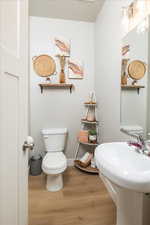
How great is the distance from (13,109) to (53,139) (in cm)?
155

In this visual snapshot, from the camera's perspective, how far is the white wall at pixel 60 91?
7.64ft

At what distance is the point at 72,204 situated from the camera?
162 centimetres

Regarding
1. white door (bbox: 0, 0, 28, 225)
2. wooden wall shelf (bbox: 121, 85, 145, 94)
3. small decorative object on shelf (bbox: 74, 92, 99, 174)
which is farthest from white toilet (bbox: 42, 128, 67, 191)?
wooden wall shelf (bbox: 121, 85, 145, 94)

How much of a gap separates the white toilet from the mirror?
0.92 metres

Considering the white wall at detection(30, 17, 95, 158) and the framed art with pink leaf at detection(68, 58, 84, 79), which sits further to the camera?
the framed art with pink leaf at detection(68, 58, 84, 79)

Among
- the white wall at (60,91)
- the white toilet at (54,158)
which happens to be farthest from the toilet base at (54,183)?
the white wall at (60,91)

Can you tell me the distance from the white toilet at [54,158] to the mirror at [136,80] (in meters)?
0.92

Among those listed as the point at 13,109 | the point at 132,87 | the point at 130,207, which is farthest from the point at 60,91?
the point at 130,207

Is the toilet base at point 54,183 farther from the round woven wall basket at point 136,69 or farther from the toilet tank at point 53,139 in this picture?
the round woven wall basket at point 136,69

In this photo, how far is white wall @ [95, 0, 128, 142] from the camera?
169 cm

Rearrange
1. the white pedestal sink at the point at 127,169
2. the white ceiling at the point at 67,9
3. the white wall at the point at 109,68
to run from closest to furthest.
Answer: the white pedestal sink at the point at 127,169, the white wall at the point at 109,68, the white ceiling at the point at 67,9

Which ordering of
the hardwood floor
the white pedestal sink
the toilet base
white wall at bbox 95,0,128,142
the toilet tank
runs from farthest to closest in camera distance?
the toilet tank < the toilet base < white wall at bbox 95,0,128,142 < the hardwood floor < the white pedestal sink

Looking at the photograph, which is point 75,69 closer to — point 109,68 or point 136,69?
point 109,68

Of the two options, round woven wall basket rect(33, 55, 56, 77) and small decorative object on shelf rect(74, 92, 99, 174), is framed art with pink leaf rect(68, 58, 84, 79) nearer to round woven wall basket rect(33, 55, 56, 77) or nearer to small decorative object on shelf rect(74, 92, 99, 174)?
round woven wall basket rect(33, 55, 56, 77)
